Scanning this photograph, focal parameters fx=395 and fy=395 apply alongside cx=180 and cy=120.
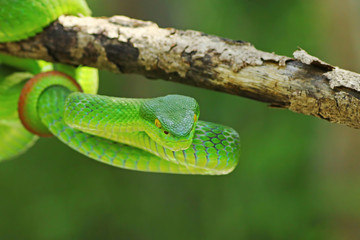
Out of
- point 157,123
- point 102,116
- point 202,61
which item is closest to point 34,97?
point 102,116

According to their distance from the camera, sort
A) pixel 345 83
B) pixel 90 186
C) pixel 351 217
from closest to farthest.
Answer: pixel 345 83 < pixel 351 217 < pixel 90 186

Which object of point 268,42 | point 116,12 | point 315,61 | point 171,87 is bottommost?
point 315,61

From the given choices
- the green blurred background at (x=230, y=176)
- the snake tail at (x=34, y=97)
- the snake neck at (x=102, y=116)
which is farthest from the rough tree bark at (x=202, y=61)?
the green blurred background at (x=230, y=176)

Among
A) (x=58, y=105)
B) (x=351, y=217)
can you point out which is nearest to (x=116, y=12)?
(x=58, y=105)

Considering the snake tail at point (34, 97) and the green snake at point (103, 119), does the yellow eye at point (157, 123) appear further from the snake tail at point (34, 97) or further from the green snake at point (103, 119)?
the snake tail at point (34, 97)

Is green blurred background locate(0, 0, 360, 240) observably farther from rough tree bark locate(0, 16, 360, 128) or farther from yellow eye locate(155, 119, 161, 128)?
yellow eye locate(155, 119, 161, 128)

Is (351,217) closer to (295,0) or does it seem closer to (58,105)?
(295,0)
